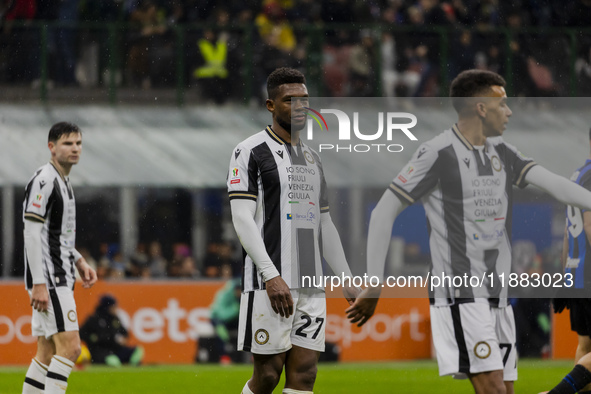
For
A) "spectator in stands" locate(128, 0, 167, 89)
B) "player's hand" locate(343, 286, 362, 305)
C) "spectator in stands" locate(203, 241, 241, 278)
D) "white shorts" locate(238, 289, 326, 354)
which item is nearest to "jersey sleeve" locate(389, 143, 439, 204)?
"player's hand" locate(343, 286, 362, 305)

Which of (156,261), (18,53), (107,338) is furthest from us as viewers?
(18,53)

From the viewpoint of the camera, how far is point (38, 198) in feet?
19.9

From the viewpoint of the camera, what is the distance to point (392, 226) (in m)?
4.95

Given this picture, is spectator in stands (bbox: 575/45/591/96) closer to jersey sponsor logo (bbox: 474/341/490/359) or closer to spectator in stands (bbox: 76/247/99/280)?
spectator in stands (bbox: 76/247/99/280)

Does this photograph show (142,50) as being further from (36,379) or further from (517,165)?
(517,165)

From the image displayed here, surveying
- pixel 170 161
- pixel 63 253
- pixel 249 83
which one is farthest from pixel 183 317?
pixel 63 253

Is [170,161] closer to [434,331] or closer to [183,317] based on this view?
[183,317]

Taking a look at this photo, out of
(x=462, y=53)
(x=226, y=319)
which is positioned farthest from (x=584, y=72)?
(x=226, y=319)

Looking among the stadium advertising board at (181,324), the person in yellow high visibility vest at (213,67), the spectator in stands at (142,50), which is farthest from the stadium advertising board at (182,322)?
the spectator in stands at (142,50)

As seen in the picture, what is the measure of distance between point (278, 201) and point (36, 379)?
2211 mm

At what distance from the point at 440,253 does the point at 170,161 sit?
316 inches

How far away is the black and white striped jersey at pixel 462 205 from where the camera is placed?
15.9 feet

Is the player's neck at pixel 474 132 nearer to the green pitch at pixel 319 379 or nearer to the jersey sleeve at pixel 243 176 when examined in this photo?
the jersey sleeve at pixel 243 176

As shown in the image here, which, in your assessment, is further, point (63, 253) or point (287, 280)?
point (63, 253)
